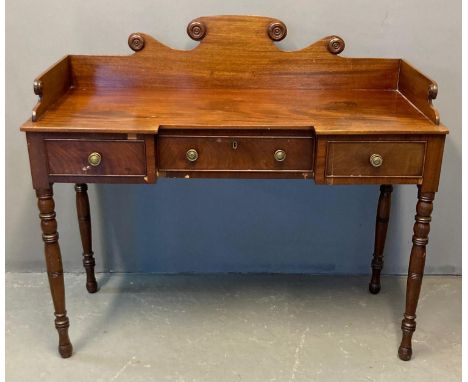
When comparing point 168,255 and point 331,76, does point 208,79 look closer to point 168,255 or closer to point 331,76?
point 331,76

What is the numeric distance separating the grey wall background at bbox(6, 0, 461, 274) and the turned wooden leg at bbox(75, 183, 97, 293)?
0.16 metres

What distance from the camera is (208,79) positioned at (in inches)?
89.6

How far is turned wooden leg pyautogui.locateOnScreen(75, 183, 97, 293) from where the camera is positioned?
2.46m

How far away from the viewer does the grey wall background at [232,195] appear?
Result: 235cm

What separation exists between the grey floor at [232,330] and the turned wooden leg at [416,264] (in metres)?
0.09

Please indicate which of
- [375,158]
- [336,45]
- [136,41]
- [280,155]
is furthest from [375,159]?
[136,41]

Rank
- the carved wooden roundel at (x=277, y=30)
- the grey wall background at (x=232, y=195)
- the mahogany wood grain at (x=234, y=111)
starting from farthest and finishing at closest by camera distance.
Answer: the grey wall background at (x=232, y=195) → the carved wooden roundel at (x=277, y=30) → the mahogany wood grain at (x=234, y=111)

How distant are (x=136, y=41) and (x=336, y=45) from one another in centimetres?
78

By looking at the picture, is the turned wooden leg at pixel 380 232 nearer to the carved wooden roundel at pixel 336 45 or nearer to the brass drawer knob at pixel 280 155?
the carved wooden roundel at pixel 336 45

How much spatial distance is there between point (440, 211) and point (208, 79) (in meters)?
1.27

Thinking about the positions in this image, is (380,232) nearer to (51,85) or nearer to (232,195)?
(232,195)

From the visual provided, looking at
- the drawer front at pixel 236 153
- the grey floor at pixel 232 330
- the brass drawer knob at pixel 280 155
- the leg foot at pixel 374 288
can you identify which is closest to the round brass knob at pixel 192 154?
the drawer front at pixel 236 153

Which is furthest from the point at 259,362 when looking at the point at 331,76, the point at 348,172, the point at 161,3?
the point at 161,3

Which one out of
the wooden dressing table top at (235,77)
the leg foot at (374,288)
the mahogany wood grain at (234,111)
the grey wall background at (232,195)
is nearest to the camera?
the mahogany wood grain at (234,111)
